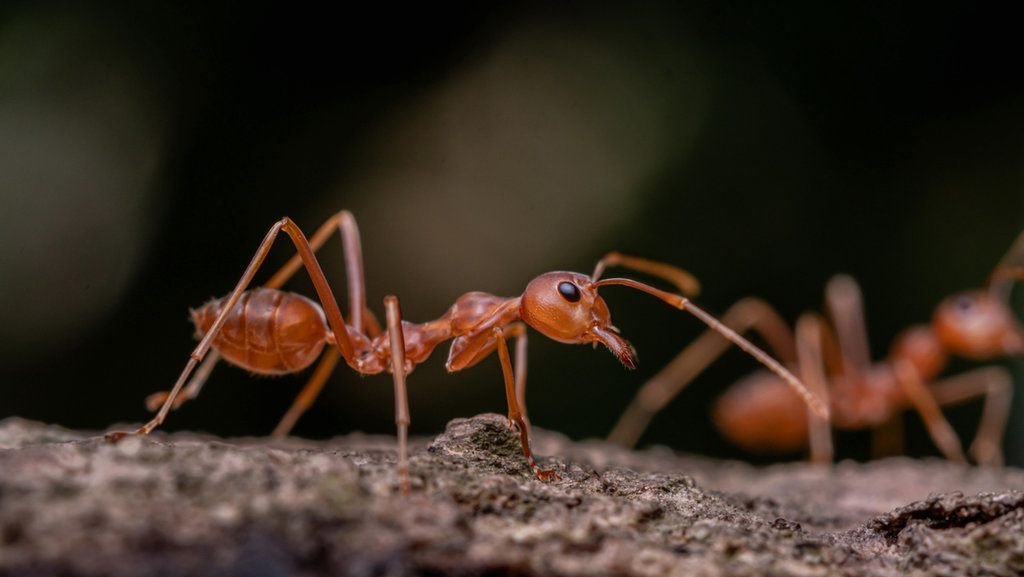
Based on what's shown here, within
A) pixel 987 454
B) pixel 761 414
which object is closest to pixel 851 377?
pixel 761 414

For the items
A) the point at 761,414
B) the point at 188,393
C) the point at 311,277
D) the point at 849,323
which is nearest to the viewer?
the point at 311,277

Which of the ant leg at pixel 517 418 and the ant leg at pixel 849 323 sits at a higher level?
the ant leg at pixel 849 323

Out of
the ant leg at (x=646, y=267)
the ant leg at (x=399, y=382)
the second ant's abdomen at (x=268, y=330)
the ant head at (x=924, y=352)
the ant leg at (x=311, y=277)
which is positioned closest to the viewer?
the ant leg at (x=399, y=382)

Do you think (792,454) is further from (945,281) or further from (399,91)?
(399,91)

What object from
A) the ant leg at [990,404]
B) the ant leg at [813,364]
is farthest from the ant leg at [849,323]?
the ant leg at [990,404]

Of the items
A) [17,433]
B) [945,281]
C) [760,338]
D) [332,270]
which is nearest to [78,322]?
[332,270]

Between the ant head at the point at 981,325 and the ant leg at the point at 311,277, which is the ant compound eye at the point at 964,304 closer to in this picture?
the ant head at the point at 981,325

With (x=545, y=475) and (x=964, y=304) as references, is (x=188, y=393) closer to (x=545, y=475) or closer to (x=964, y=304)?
(x=545, y=475)
